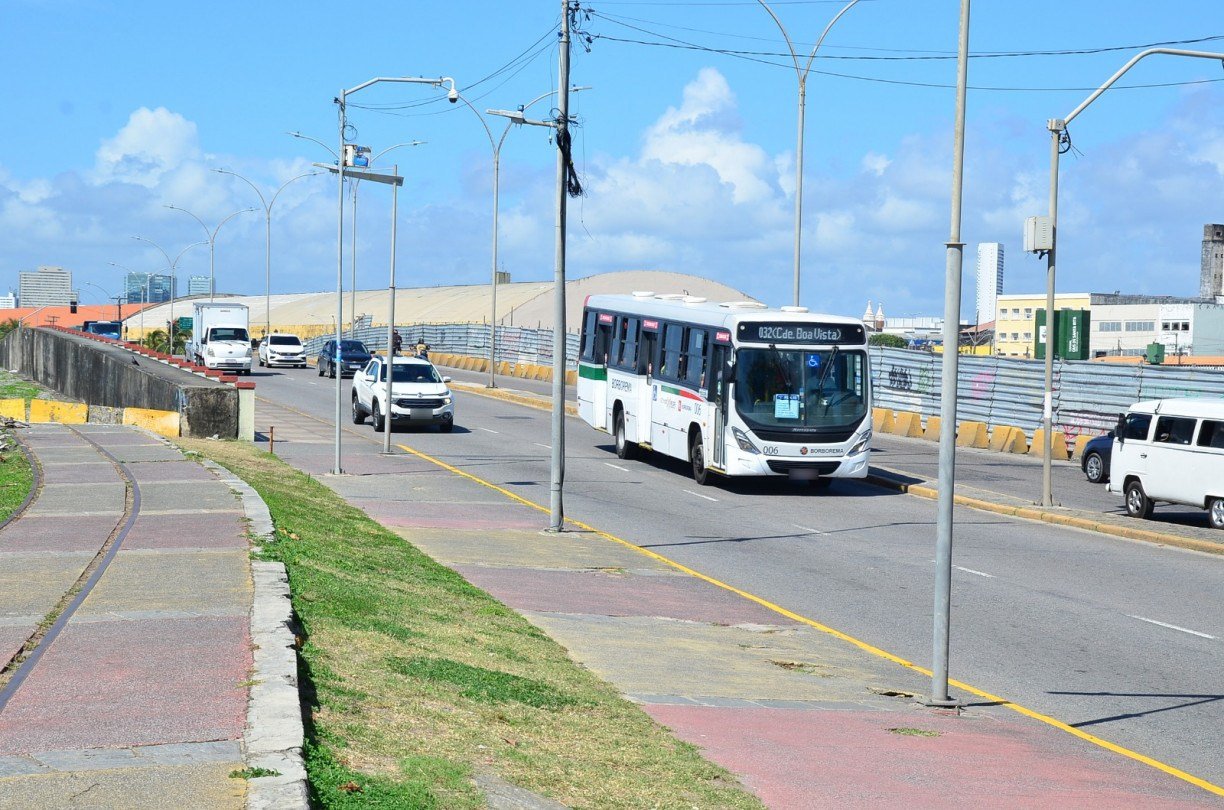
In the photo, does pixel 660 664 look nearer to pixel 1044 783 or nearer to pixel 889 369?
pixel 1044 783

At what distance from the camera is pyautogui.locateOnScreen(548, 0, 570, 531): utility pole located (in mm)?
20234

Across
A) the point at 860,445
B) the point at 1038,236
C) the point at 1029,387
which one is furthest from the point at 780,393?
the point at 1029,387

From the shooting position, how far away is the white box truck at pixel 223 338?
196 feet

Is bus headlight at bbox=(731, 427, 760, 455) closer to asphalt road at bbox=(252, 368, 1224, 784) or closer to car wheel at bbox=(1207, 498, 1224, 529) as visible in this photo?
asphalt road at bbox=(252, 368, 1224, 784)

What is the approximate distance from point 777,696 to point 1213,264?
9969 cm

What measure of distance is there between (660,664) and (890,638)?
3073 millimetres

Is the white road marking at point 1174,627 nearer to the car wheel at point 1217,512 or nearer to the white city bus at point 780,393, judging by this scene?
the car wheel at point 1217,512

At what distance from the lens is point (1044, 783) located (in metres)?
8.86

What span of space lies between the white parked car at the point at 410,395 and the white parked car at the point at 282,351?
3062cm

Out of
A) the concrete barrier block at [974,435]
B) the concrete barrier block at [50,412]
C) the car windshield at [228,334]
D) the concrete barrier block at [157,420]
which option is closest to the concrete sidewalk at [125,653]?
the concrete barrier block at [157,420]

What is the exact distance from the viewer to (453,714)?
8.62m

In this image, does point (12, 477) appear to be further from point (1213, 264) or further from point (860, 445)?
point (1213, 264)

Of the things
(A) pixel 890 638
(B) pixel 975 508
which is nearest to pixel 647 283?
(B) pixel 975 508

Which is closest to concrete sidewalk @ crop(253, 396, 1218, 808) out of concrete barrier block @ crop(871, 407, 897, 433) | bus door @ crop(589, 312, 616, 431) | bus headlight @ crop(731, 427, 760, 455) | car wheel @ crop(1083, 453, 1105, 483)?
bus headlight @ crop(731, 427, 760, 455)
